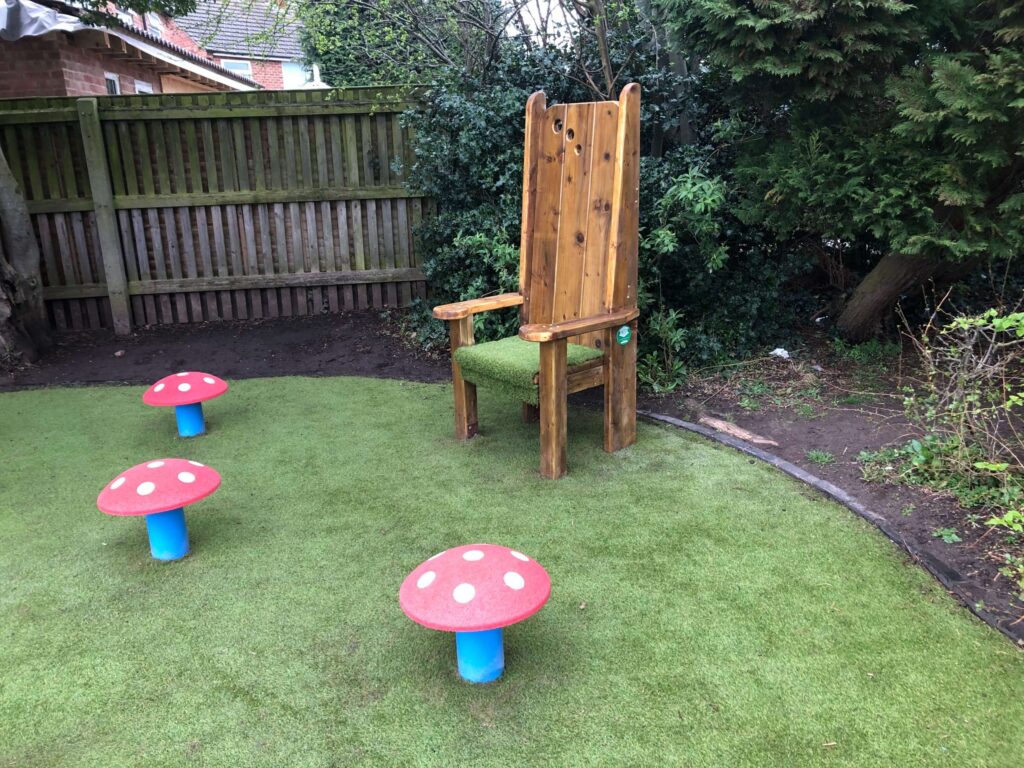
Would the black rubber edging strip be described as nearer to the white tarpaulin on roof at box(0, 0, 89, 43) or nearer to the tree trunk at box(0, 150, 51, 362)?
the tree trunk at box(0, 150, 51, 362)

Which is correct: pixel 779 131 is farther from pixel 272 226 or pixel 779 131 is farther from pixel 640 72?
pixel 272 226

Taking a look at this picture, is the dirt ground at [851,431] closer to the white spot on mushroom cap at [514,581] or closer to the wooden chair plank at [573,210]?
the wooden chair plank at [573,210]

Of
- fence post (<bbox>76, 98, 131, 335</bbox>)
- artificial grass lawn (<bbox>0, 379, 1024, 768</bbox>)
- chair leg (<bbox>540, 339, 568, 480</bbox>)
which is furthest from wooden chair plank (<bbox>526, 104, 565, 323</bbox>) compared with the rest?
fence post (<bbox>76, 98, 131, 335</bbox>)

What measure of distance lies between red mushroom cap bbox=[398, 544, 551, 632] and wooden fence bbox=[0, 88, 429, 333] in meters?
4.83

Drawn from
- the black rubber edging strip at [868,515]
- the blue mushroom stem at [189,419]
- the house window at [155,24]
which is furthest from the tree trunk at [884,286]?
the house window at [155,24]

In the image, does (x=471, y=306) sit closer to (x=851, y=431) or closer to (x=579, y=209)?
(x=579, y=209)

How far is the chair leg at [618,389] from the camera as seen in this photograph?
3.87 meters

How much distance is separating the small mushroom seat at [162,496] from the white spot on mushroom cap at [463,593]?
1298 mm

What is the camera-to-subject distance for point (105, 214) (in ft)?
20.5

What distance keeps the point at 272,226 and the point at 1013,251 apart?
18.4ft

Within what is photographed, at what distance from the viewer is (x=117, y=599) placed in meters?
2.67

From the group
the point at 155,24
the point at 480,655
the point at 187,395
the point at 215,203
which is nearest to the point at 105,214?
the point at 215,203

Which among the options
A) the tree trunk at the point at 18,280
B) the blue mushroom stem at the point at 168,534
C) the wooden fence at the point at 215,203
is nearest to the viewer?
the blue mushroom stem at the point at 168,534

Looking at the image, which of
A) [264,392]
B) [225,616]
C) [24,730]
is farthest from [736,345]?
[24,730]
